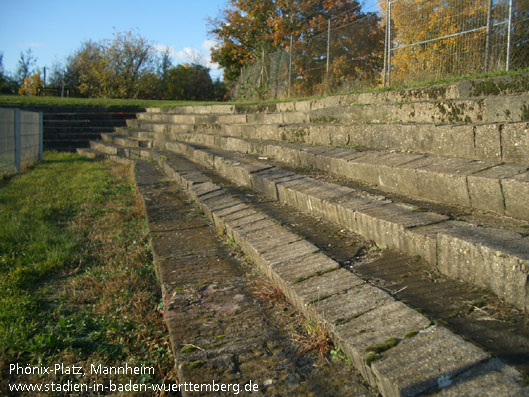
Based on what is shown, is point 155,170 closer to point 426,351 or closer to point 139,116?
point 426,351

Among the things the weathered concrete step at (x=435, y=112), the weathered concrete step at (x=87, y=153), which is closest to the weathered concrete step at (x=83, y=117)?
the weathered concrete step at (x=87, y=153)

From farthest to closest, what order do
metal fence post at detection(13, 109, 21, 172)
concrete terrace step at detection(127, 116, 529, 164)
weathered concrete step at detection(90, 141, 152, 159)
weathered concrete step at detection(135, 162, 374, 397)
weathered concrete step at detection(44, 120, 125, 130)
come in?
1. weathered concrete step at detection(44, 120, 125, 130)
2. weathered concrete step at detection(90, 141, 152, 159)
3. metal fence post at detection(13, 109, 21, 172)
4. concrete terrace step at detection(127, 116, 529, 164)
5. weathered concrete step at detection(135, 162, 374, 397)

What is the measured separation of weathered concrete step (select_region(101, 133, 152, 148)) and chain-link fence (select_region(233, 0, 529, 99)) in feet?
13.3

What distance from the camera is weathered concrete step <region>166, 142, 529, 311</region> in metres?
1.76

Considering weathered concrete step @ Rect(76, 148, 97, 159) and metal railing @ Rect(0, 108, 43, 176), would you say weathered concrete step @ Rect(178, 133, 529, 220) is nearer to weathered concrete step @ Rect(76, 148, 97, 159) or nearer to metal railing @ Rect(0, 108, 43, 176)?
metal railing @ Rect(0, 108, 43, 176)

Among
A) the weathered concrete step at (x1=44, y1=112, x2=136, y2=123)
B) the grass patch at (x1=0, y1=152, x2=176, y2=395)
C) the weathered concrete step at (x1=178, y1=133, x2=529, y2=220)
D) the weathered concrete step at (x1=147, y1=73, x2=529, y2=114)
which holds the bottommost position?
the grass patch at (x1=0, y1=152, x2=176, y2=395)

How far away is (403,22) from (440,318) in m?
7.09

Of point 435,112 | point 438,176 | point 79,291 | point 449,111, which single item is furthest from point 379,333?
point 435,112

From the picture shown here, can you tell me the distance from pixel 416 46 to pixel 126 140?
753 cm

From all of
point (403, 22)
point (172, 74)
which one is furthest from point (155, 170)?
point (172, 74)

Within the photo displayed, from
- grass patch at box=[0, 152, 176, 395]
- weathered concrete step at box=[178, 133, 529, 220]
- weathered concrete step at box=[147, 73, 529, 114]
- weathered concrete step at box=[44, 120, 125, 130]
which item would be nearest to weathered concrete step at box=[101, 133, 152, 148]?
weathered concrete step at box=[44, 120, 125, 130]

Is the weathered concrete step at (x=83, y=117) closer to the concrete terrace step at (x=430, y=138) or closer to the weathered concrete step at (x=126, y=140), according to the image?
the weathered concrete step at (x=126, y=140)

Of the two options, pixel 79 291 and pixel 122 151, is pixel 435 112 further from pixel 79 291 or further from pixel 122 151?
pixel 122 151

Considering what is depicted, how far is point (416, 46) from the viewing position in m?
7.44
